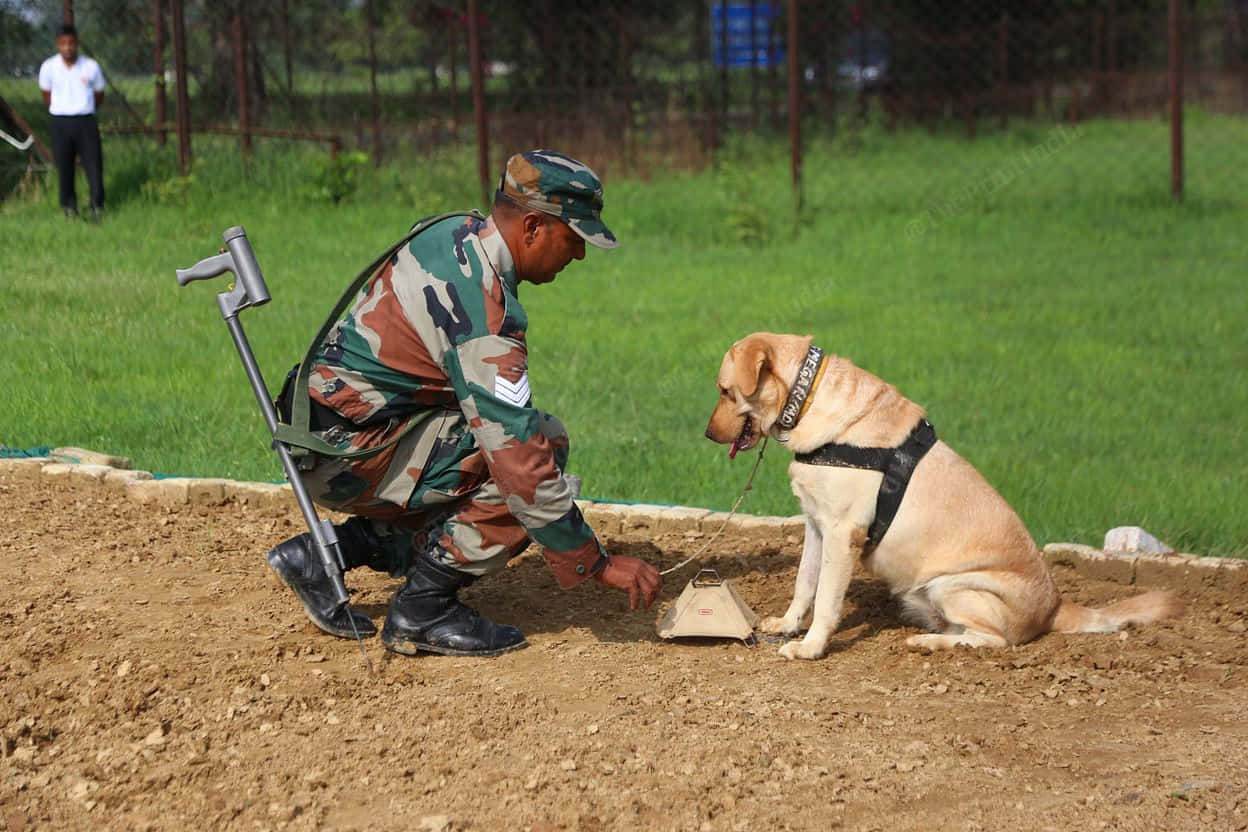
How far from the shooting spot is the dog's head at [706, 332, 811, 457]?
15.6ft

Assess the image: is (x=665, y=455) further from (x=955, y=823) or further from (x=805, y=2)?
(x=805, y=2)

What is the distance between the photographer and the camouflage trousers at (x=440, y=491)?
15.1 feet

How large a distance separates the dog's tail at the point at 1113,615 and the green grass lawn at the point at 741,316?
1.07 meters

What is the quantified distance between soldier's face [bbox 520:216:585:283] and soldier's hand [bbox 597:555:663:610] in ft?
2.94

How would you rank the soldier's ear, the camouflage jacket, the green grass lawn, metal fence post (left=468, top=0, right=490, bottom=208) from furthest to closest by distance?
1. metal fence post (left=468, top=0, right=490, bottom=208)
2. the green grass lawn
3. the soldier's ear
4. the camouflage jacket

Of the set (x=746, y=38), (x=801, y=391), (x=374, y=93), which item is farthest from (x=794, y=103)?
(x=746, y=38)

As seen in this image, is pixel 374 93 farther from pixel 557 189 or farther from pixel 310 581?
pixel 557 189

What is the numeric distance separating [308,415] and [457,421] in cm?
46

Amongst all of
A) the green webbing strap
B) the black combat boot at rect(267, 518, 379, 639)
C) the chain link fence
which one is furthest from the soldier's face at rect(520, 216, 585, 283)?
the chain link fence

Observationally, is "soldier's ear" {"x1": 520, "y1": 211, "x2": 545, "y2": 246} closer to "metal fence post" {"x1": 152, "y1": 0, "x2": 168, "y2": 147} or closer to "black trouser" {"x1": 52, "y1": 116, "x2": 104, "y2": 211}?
"black trouser" {"x1": 52, "y1": 116, "x2": 104, "y2": 211}

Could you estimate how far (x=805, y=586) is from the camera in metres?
5.13

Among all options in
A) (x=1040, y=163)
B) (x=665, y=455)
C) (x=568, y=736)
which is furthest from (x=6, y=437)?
(x=1040, y=163)

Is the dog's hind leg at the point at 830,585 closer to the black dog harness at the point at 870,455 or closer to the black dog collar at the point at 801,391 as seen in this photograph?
the black dog harness at the point at 870,455

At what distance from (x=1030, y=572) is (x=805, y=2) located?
2167cm
